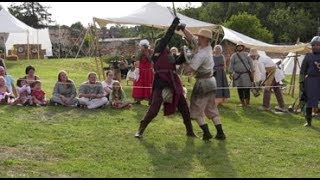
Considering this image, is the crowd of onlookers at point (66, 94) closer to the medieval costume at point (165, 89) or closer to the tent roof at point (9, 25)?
the medieval costume at point (165, 89)

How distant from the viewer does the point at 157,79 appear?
7336mm

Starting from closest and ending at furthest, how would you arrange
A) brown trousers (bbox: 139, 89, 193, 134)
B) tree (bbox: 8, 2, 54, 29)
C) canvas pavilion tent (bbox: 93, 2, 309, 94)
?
brown trousers (bbox: 139, 89, 193, 134), canvas pavilion tent (bbox: 93, 2, 309, 94), tree (bbox: 8, 2, 54, 29)

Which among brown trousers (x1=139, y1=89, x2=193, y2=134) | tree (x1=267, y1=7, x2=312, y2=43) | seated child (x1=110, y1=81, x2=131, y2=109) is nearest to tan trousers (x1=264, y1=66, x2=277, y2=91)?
seated child (x1=110, y1=81, x2=131, y2=109)

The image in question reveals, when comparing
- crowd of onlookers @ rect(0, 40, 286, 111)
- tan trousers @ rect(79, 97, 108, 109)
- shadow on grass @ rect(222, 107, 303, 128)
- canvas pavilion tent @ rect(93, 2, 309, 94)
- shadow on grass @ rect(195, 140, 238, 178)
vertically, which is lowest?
shadow on grass @ rect(222, 107, 303, 128)

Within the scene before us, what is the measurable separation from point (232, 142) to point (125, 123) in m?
2.08

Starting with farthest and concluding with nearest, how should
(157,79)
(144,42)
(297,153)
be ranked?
(144,42) → (157,79) → (297,153)

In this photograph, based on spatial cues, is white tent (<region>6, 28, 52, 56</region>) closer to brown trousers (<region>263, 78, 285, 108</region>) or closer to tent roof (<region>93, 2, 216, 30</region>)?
tent roof (<region>93, 2, 216, 30</region>)

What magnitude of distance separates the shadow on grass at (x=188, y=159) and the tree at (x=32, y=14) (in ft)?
230

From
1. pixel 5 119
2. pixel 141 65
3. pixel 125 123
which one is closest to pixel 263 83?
pixel 141 65

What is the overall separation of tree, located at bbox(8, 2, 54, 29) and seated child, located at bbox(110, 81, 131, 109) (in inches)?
2607

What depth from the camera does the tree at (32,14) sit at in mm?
74438

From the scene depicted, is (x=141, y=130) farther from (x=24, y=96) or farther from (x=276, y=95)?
(x=276, y=95)

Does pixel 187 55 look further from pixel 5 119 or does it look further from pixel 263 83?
pixel 263 83

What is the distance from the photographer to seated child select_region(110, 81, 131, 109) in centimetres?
1024
